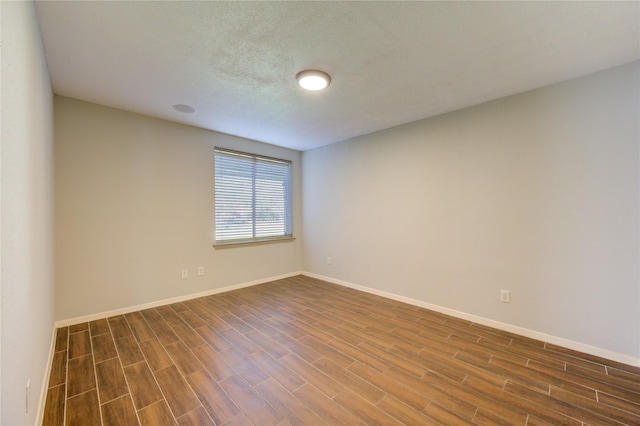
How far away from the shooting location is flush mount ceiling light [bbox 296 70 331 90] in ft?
A: 7.15

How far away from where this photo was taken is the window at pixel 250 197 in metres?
3.93

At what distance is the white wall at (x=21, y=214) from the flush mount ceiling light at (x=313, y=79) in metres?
1.64

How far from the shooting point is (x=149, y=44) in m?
1.85

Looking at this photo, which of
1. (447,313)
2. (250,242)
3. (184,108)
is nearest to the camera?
(184,108)

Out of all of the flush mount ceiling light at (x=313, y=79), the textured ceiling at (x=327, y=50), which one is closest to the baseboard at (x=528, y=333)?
the textured ceiling at (x=327, y=50)

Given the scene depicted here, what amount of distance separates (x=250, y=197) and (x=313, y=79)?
8.25 feet

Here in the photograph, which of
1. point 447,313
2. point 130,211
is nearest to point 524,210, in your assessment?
point 447,313

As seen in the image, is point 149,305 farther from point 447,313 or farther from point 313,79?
point 447,313

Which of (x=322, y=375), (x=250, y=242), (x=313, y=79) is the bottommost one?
(x=322, y=375)

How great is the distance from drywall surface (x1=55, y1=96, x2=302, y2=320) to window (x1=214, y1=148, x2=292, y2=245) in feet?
0.52

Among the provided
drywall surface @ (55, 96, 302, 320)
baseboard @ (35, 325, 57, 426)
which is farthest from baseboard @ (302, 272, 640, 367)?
baseboard @ (35, 325, 57, 426)

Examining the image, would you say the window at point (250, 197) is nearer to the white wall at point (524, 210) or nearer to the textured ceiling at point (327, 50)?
the textured ceiling at point (327, 50)

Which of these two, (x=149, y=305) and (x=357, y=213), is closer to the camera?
(x=149, y=305)

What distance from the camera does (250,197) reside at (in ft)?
14.1
